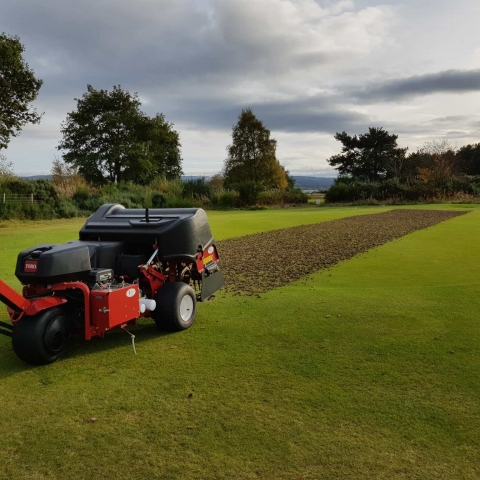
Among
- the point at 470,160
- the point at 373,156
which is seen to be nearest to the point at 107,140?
the point at 373,156

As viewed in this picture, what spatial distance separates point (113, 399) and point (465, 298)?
4792 millimetres

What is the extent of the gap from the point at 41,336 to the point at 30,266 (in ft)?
1.94

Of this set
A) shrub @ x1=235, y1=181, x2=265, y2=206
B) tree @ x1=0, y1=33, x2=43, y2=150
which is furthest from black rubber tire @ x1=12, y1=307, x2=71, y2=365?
shrub @ x1=235, y1=181, x2=265, y2=206

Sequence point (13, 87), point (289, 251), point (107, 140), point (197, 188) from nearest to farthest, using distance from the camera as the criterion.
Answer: point (289, 251)
point (13, 87)
point (197, 188)
point (107, 140)

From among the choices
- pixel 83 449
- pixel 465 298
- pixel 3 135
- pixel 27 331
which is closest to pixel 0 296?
pixel 27 331

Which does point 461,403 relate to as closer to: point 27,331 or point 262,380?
point 262,380

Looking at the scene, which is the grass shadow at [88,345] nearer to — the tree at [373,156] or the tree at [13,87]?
the tree at [13,87]

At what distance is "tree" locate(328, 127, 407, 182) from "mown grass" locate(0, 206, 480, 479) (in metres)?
57.3

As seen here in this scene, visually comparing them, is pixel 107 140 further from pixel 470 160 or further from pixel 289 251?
pixel 470 160

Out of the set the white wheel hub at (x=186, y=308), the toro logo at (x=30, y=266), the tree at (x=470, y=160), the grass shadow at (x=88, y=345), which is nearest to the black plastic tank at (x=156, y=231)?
the white wheel hub at (x=186, y=308)

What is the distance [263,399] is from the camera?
Answer: 3.42 meters

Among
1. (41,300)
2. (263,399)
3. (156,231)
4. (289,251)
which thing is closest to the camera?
(263,399)

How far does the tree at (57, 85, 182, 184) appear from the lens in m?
41.7

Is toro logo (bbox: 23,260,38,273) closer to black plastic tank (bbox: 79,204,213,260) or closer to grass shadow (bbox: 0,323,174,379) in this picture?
grass shadow (bbox: 0,323,174,379)
